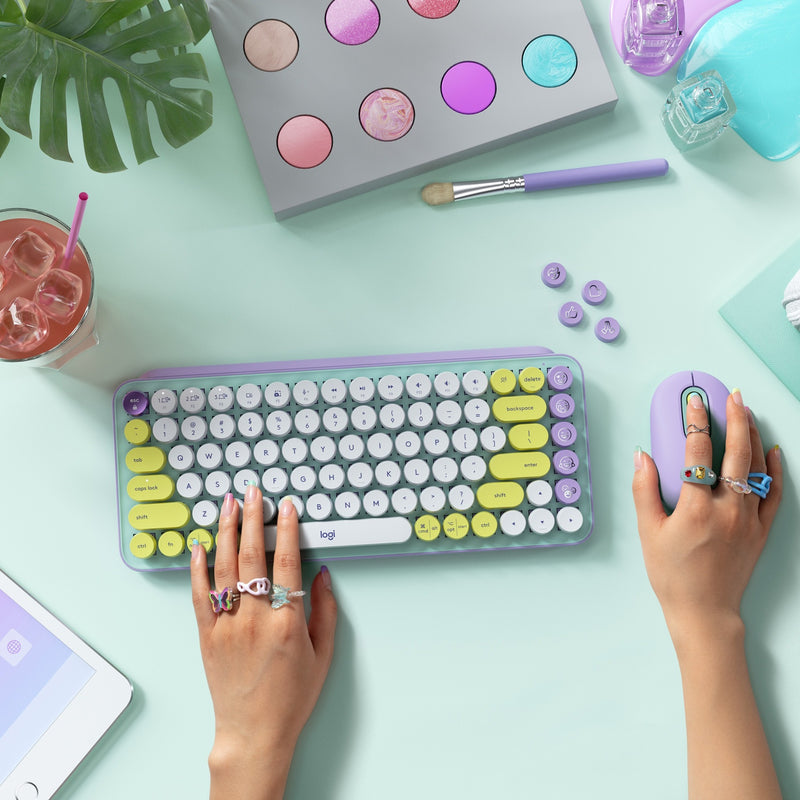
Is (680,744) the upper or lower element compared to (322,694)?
lower

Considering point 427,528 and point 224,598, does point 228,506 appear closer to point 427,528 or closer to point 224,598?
point 224,598

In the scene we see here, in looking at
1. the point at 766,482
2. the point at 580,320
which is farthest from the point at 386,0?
the point at 766,482

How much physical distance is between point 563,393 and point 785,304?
26cm

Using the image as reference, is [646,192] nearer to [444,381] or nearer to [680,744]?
[444,381]

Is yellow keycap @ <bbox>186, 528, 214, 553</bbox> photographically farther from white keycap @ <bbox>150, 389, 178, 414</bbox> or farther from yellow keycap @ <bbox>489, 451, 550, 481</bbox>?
yellow keycap @ <bbox>489, 451, 550, 481</bbox>

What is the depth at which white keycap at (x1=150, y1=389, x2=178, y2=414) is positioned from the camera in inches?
28.5

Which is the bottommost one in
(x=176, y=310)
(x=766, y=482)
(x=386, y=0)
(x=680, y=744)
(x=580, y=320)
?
(x=680, y=744)

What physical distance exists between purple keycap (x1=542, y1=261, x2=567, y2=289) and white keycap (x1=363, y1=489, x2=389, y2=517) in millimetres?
290

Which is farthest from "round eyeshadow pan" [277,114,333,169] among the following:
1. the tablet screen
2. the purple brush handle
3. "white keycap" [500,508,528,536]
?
the tablet screen

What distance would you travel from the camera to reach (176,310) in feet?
2.50

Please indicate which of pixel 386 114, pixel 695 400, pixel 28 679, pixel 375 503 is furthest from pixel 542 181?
pixel 28 679

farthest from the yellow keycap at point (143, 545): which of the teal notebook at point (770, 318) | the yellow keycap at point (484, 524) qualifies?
the teal notebook at point (770, 318)

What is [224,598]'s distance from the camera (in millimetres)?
707

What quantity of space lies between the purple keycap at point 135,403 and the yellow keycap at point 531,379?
1.27 ft
